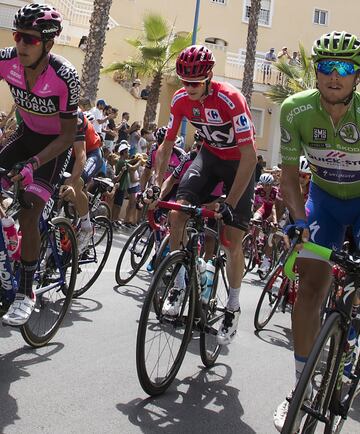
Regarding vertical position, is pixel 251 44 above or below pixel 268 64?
below

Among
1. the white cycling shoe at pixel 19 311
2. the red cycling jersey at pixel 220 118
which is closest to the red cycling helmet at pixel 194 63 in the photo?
the red cycling jersey at pixel 220 118

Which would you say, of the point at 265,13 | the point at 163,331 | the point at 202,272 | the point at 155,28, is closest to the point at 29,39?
the point at 202,272

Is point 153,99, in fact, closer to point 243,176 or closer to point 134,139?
point 134,139

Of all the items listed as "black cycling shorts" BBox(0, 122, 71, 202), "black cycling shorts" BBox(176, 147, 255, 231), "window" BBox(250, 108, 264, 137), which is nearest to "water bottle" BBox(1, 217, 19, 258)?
"black cycling shorts" BBox(0, 122, 71, 202)

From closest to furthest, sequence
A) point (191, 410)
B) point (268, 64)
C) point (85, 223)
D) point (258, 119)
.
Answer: point (191, 410)
point (85, 223)
point (268, 64)
point (258, 119)

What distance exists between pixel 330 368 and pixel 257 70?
30759 mm

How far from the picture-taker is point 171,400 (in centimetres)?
434

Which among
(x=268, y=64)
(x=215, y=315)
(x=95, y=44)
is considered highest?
(x=268, y=64)

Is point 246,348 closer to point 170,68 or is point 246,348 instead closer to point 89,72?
point 89,72

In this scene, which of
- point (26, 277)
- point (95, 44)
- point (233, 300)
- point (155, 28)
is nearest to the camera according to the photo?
point (26, 277)

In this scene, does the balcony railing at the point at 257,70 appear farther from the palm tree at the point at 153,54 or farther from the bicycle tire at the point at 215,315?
the bicycle tire at the point at 215,315

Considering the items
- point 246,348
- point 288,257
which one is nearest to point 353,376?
point 288,257

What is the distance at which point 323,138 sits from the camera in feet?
12.8

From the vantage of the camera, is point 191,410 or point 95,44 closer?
point 191,410
